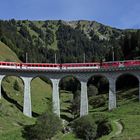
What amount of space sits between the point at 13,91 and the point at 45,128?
5527cm

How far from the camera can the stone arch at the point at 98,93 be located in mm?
115675

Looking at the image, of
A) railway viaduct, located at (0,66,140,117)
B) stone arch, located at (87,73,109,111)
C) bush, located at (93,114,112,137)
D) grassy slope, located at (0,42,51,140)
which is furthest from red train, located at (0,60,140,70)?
bush, located at (93,114,112,137)

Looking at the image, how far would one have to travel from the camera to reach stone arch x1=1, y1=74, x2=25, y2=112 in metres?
106

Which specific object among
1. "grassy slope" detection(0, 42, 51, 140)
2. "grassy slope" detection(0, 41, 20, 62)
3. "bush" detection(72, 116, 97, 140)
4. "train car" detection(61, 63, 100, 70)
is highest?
"grassy slope" detection(0, 41, 20, 62)

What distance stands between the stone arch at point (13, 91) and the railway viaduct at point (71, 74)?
1.58 meters

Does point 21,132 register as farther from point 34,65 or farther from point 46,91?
point 46,91

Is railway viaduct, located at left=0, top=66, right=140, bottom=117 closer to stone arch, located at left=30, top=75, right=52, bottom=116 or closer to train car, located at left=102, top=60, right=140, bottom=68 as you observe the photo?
train car, located at left=102, top=60, right=140, bottom=68

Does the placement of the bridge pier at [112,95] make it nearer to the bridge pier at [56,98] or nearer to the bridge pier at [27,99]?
the bridge pier at [56,98]

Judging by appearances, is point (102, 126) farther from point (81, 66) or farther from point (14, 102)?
point (14, 102)

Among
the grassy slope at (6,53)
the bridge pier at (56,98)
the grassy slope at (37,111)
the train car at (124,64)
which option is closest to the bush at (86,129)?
the grassy slope at (37,111)

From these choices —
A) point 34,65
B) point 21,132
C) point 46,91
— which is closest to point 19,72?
point 34,65

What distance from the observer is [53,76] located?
106 metres

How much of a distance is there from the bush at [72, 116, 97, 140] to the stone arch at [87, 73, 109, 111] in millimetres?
39155

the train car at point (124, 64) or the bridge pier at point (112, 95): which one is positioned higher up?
the train car at point (124, 64)
